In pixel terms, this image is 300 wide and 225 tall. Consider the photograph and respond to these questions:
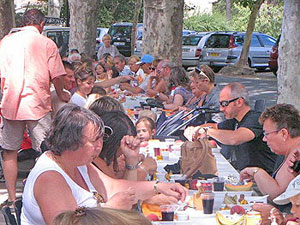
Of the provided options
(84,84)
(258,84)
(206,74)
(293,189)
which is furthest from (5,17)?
(293,189)

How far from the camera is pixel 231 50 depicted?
2786 centimetres

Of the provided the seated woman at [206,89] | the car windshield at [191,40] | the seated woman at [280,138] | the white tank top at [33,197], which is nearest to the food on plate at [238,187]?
the seated woman at [280,138]

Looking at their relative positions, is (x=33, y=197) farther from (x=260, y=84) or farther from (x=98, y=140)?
(x=260, y=84)

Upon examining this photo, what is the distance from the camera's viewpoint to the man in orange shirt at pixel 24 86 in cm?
700

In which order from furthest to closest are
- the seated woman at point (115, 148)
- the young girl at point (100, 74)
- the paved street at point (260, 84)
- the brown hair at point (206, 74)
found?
the paved street at point (260, 84), the young girl at point (100, 74), the brown hair at point (206, 74), the seated woman at point (115, 148)

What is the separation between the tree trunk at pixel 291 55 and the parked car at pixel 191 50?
64.3 feet

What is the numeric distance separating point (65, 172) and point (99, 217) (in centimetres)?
207

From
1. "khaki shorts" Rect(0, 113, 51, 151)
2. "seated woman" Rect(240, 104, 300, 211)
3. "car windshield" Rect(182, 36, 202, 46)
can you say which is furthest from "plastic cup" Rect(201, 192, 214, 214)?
"car windshield" Rect(182, 36, 202, 46)

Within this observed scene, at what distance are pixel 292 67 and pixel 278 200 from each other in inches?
177

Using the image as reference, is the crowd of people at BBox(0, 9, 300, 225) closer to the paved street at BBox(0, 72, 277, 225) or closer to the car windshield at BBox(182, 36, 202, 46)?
the paved street at BBox(0, 72, 277, 225)

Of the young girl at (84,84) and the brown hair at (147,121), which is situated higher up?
the young girl at (84,84)

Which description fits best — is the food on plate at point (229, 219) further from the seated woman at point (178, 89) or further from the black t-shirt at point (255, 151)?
the seated woman at point (178, 89)

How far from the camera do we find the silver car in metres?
28.5

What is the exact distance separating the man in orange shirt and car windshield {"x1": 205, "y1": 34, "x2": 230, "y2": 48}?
2130 centimetres
